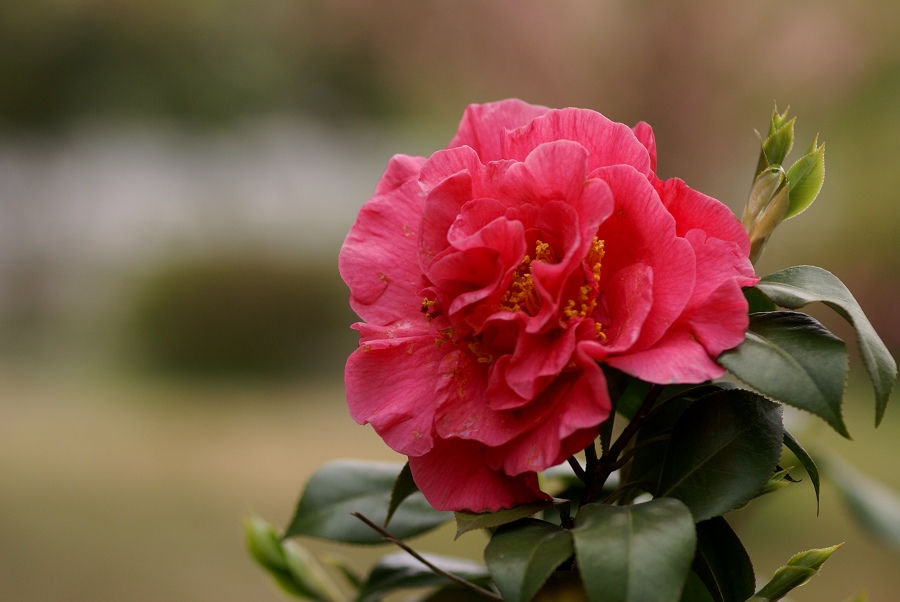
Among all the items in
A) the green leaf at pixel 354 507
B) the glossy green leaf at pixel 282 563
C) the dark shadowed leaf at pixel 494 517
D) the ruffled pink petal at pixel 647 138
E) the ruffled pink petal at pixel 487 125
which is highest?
the ruffled pink petal at pixel 487 125

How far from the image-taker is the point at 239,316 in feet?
13.4

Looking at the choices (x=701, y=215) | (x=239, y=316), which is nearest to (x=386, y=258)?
(x=701, y=215)

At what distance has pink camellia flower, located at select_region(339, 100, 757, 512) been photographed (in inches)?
13.0

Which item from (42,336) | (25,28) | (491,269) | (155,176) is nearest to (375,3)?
(155,176)

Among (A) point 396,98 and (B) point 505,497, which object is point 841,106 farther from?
(B) point 505,497

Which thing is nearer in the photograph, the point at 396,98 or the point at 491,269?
the point at 491,269

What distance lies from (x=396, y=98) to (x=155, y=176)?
53.1 inches

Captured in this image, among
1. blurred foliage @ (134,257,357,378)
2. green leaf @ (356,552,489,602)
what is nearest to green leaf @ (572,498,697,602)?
green leaf @ (356,552,489,602)

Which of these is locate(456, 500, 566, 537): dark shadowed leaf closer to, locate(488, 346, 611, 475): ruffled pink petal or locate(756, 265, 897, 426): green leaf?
locate(488, 346, 611, 475): ruffled pink petal

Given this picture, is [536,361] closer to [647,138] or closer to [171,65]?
[647,138]

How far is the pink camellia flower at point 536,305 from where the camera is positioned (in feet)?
1.08

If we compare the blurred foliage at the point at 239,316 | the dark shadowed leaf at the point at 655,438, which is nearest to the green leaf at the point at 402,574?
the dark shadowed leaf at the point at 655,438

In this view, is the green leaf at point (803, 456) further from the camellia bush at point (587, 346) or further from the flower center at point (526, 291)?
the flower center at point (526, 291)

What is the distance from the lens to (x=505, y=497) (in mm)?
352
